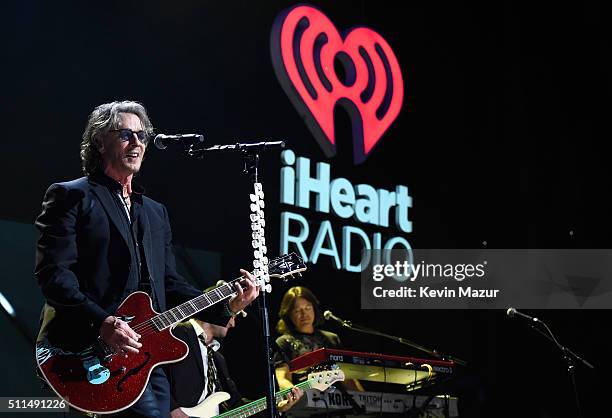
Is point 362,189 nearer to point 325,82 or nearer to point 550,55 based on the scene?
point 325,82

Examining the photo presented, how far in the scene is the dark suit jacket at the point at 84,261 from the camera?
283 cm

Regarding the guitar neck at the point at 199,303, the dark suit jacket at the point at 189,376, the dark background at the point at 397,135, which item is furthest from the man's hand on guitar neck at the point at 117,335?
the dark background at the point at 397,135

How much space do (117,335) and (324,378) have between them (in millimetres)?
2996

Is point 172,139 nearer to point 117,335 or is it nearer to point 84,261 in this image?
point 84,261

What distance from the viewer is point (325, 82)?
8844 mm

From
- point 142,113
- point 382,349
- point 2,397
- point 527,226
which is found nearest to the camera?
point 142,113

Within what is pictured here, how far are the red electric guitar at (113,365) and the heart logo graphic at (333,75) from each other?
540 centimetres

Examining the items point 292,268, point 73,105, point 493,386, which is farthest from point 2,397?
point 493,386

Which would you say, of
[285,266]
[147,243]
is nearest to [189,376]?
[285,266]

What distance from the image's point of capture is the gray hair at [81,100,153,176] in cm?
330

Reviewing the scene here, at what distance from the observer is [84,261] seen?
3012 millimetres

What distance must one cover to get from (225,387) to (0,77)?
2785mm

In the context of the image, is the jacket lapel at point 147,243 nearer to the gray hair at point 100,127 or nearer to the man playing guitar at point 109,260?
the man playing guitar at point 109,260

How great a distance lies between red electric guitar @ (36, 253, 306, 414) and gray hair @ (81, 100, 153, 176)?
2.13ft
